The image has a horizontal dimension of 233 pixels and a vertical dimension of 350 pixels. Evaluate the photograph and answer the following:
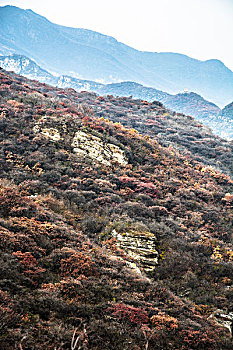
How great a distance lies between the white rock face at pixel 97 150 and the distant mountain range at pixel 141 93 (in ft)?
294

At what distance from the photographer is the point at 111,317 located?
224 inches

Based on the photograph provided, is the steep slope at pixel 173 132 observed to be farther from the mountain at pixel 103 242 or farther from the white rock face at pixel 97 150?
the white rock face at pixel 97 150

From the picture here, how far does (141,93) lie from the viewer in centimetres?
10844

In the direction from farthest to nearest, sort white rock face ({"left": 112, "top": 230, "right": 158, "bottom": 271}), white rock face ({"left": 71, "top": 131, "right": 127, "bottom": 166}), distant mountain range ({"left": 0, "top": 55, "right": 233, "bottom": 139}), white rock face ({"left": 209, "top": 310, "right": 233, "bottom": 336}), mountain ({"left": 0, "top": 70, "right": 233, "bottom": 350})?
1. distant mountain range ({"left": 0, "top": 55, "right": 233, "bottom": 139})
2. white rock face ({"left": 71, "top": 131, "right": 127, "bottom": 166})
3. white rock face ({"left": 112, "top": 230, "right": 158, "bottom": 271})
4. white rock face ({"left": 209, "top": 310, "right": 233, "bottom": 336})
5. mountain ({"left": 0, "top": 70, "right": 233, "bottom": 350})

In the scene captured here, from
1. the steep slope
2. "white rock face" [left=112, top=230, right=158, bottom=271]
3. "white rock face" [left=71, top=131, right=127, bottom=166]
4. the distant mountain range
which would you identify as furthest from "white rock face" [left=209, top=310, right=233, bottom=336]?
the distant mountain range

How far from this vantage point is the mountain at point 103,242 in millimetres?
5426

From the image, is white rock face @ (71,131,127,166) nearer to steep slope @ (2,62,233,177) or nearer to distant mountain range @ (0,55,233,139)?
steep slope @ (2,62,233,177)

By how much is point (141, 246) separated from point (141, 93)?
107 m

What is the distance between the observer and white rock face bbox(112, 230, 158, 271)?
31.1 ft

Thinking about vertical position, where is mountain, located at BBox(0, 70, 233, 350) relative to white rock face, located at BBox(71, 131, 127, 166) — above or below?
below

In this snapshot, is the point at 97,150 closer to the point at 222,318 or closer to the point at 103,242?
the point at 103,242

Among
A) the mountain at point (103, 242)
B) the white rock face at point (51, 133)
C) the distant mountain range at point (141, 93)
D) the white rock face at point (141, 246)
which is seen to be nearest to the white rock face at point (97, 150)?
the mountain at point (103, 242)

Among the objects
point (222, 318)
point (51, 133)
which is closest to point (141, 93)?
point (51, 133)

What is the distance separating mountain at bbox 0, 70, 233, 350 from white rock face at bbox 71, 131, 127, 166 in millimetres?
97
